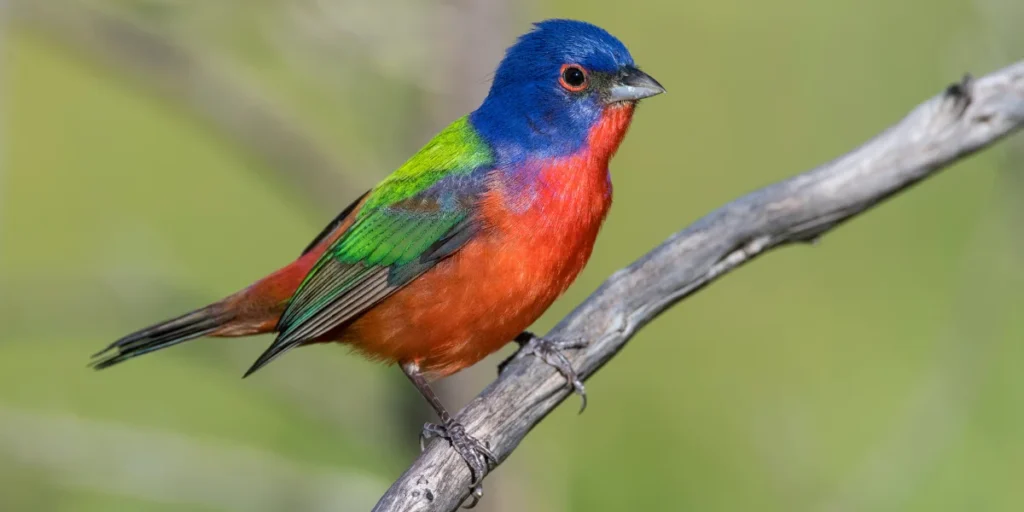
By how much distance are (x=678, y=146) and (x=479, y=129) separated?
507cm

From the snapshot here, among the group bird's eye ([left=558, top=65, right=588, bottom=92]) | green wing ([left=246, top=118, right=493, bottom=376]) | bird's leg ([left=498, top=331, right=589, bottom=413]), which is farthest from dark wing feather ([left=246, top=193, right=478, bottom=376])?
bird's eye ([left=558, top=65, right=588, bottom=92])

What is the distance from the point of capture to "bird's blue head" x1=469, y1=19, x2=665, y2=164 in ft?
15.8

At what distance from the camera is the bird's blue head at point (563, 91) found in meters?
4.81

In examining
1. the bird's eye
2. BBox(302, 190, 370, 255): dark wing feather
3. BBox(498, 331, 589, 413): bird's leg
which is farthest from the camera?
BBox(302, 190, 370, 255): dark wing feather

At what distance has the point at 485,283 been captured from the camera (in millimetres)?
4570

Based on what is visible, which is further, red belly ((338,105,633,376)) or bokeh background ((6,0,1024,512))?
bokeh background ((6,0,1024,512))

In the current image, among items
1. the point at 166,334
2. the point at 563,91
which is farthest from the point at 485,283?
→ the point at 166,334

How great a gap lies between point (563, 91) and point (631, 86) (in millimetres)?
284

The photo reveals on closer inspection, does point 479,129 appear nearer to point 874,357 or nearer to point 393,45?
point 393,45

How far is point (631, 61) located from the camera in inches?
193

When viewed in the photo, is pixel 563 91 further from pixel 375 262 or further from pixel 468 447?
pixel 468 447

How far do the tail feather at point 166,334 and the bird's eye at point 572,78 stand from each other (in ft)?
5.77

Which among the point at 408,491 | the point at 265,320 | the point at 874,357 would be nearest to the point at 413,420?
the point at 265,320

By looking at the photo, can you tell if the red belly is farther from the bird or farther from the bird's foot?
the bird's foot
